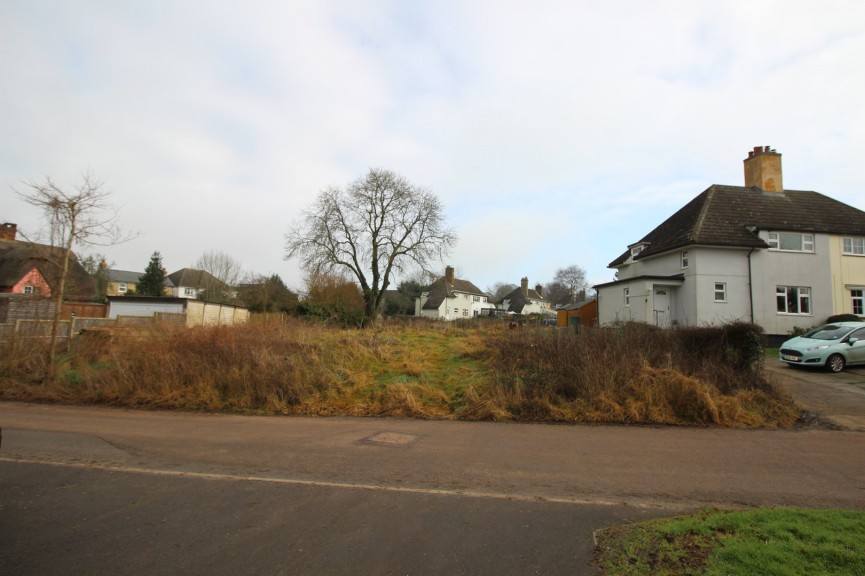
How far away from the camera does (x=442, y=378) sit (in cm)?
1251

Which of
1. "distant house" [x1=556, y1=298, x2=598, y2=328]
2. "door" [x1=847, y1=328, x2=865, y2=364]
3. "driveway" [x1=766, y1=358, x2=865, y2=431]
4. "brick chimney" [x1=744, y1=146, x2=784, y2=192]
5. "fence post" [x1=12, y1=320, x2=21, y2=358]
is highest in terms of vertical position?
"brick chimney" [x1=744, y1=146, x2=784, y2=192]

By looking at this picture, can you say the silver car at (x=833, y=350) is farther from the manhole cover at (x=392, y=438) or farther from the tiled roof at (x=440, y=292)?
the tiled roof at (x=440, y=292)

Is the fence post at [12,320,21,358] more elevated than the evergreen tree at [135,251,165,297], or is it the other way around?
the evergreen tree at [135,251,165,297]

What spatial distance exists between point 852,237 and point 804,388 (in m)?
20.5

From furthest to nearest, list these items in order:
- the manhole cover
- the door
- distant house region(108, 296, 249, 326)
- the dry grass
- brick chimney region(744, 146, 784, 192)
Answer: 1. brick chimney region(744, 146, 784, 192)
2. distant house region(108, 296, 249, 326)
3. the door
4. the dry grass
5. the manhole cover

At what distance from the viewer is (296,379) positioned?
1150 centimetres

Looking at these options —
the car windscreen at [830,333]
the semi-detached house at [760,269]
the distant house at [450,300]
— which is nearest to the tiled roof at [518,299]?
the distant house at [450,300]

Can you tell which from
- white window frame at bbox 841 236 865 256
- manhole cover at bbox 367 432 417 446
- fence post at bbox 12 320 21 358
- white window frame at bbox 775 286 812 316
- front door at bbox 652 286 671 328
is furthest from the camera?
front door at bbox 652 286 671 328

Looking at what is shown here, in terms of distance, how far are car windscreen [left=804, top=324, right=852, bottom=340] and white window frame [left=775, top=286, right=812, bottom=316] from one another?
10.1 meters

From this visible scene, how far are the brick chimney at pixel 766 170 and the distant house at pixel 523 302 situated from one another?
55.4m

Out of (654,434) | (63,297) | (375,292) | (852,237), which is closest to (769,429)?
(654,434)

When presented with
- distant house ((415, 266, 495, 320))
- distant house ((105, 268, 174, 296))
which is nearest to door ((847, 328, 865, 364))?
distant house ((415, 266, 495, 320))

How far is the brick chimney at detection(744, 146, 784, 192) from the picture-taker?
29406 millimetres

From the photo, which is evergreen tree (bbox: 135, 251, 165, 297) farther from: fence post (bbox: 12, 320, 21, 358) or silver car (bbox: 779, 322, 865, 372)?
silver car (bbox: 779, 322, 865, 372)
